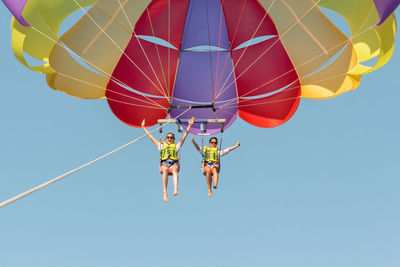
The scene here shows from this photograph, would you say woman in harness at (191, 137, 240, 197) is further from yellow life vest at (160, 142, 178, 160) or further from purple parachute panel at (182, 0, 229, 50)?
purple parachute panel at (182, 0, 229, 50)

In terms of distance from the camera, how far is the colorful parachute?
Result: 11469 mm

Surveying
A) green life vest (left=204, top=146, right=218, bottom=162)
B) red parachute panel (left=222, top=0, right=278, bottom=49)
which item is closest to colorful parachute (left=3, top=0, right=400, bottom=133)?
red parachute panel (left=222, top=0, right=278, bottom=49)

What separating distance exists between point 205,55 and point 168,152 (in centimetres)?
264

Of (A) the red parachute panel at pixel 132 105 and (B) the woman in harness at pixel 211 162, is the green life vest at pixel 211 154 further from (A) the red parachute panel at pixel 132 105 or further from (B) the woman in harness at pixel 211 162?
(A) the red parachute panel at pixel 132 105

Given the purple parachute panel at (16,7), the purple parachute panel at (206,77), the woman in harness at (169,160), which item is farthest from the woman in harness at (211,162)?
the purple parachute panel at (16,7)

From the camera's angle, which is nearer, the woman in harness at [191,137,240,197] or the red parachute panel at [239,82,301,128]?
the woman in harness at [191,137,240,197]

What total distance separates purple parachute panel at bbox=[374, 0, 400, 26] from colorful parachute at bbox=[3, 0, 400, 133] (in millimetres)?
731

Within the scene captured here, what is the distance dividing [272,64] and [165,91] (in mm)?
2042

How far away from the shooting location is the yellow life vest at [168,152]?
10698mm

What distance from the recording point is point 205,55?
12.6 meters

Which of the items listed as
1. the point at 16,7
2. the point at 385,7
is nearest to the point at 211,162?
the point at 385,7

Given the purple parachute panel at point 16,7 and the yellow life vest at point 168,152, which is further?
the yellow life vest at point 168,152

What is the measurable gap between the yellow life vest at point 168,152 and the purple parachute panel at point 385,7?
380cm

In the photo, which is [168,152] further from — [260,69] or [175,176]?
[260,69]
